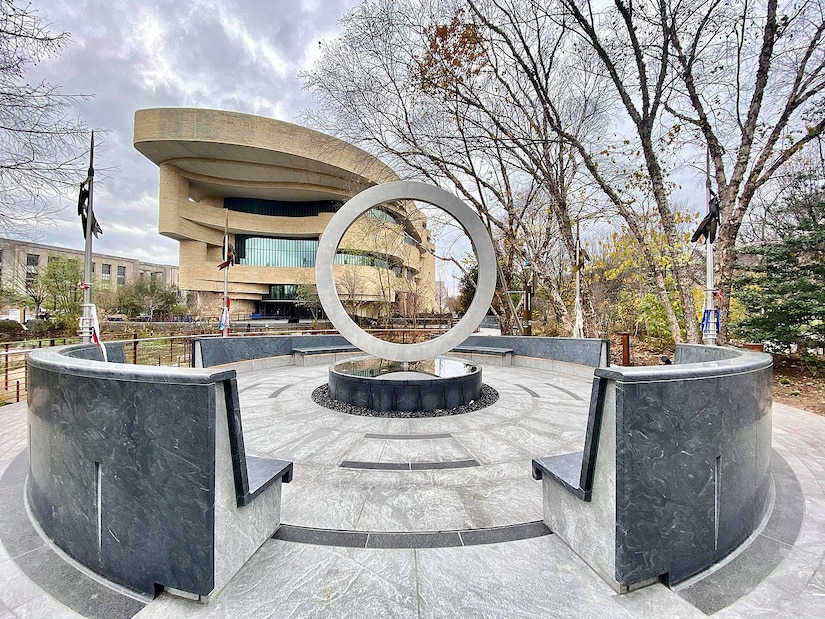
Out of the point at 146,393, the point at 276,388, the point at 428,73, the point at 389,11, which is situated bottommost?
the point at 276,388

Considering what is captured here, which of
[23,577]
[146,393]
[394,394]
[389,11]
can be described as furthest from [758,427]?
[389,11]

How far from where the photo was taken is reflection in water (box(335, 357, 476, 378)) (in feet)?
23.4

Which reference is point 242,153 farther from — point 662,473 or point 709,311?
point 662,473

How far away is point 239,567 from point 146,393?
1.33 meters

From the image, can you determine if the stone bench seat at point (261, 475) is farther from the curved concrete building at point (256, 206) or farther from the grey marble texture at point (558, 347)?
the curved concrete building at point (256, 206)

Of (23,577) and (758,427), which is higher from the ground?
(758,427)

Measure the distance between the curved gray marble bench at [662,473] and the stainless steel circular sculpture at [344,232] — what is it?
5.16 m

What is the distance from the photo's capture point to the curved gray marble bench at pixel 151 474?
1987mm

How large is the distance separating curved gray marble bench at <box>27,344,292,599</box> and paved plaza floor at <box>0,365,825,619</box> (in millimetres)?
184

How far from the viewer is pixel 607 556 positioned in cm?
223

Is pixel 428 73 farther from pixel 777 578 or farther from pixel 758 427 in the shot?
pixel 777 578

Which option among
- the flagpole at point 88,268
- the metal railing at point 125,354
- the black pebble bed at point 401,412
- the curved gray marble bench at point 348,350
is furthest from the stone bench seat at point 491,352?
the flagpole at point 88,268

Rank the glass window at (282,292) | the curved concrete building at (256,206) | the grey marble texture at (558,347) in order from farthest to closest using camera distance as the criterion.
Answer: the glass window at (282,292)
the curved concrete building at (256,206)
the grey marble texture at (558,347)

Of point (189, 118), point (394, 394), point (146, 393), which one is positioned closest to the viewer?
point (146, 393)
